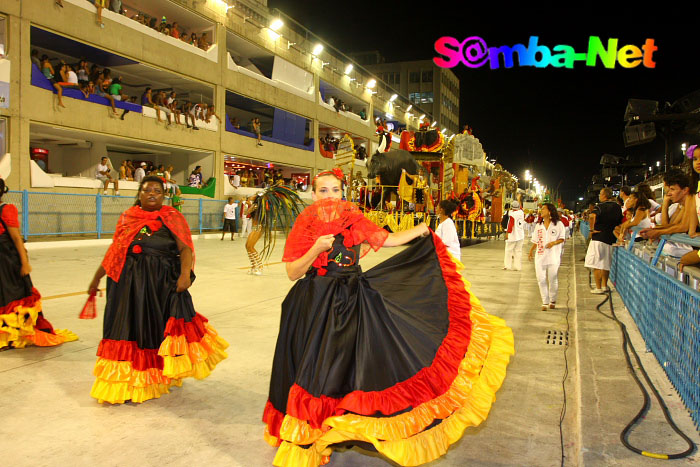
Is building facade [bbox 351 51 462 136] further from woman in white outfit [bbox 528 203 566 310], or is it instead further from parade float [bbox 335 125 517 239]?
woman in white outfit [bbox 528 203 566 310]

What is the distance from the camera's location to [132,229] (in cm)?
415

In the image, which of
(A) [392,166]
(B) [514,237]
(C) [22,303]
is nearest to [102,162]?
(A) [392,166]

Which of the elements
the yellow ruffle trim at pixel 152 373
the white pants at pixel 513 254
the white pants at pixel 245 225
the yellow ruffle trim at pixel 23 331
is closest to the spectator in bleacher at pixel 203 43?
the white pants at pixel 245 225

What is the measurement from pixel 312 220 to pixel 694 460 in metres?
2.56

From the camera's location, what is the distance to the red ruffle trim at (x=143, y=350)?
12.6 feet

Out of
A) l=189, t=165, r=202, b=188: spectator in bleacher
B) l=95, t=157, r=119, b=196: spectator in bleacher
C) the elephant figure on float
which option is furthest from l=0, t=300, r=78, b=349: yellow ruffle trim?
l=189, t=165, r=202, b=188: spectator in bleacher

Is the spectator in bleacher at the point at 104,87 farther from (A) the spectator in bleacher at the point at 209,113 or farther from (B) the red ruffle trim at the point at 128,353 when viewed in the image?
(B) the red ruffle trim at the point at 128,353

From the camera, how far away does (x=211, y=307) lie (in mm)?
7344

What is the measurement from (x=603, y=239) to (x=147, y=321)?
782 cm

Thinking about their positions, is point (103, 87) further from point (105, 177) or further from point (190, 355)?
point (190, 355)

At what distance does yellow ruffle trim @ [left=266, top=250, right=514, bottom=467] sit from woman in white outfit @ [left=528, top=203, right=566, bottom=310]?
16.6ft

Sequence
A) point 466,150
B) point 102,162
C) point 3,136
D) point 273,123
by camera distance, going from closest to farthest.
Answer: point 3,136 < point 466,150 < point 102,162 < point 273,123

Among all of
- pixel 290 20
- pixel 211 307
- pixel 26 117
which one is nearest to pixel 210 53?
pixel 290 20

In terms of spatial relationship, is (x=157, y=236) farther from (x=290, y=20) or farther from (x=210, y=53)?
(x=290, y=20)
